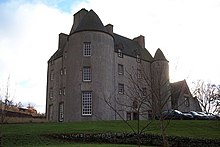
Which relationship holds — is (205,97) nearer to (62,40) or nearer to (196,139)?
(62,40)

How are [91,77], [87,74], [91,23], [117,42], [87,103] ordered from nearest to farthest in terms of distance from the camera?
Answer: [87,103], [91,77], [87,74], [91,23], [117,42]

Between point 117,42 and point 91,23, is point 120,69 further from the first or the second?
point 91,23

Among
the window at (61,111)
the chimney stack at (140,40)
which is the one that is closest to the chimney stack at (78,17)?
the window at (61,111)

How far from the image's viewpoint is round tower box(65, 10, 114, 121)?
37.3m

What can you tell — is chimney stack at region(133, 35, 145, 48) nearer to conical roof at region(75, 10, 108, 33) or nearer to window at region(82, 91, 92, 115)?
conical roof at region(75, 10, 108, 33)

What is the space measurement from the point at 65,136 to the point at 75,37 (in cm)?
1885

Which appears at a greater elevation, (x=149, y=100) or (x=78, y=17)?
(x=78, y=17)

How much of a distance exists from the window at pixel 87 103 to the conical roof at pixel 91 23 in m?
8.43

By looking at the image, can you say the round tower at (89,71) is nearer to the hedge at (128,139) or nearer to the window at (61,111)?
the window at (61,111)

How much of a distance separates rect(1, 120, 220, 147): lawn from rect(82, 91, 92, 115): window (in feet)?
25.8

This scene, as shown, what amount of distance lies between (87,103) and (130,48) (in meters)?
15.4

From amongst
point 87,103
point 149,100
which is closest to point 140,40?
point 87,103

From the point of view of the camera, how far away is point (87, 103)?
123 feet

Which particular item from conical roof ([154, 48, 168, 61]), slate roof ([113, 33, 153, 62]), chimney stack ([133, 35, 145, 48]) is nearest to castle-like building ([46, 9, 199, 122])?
slate roof ([113, 33, 153, 62])
